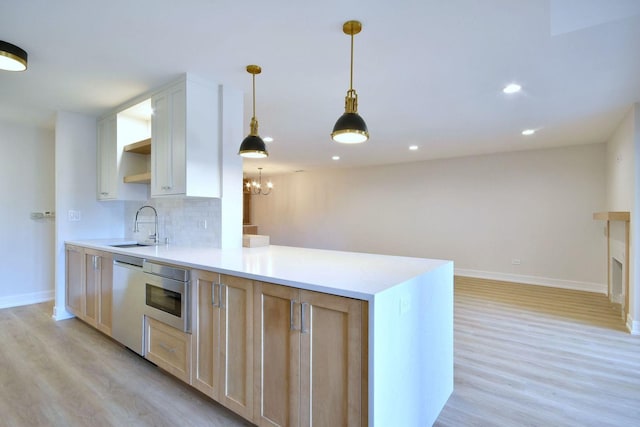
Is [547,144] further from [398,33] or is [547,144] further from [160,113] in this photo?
[160,113]

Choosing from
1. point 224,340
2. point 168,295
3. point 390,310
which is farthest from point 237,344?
point 390,310

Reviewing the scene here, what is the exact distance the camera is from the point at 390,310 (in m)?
1.48

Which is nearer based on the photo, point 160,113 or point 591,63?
point 591,63

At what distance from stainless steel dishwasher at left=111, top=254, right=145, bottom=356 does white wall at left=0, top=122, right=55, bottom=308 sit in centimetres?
256

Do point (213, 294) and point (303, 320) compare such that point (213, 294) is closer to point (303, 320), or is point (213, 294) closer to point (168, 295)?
point (168, 295)

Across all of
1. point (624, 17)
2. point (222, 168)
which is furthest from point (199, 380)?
point (624, 17)

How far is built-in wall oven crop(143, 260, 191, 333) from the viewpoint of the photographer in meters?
2.23

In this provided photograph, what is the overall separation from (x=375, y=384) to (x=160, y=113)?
2.94m

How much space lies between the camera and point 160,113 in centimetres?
306

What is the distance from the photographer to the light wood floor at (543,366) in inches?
83.4

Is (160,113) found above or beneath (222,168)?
above

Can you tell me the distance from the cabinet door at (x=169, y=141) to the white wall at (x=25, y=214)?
2.75 metres

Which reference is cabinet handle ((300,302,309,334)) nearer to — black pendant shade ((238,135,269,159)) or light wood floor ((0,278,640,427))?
light wood floor ((0,278,640,427))

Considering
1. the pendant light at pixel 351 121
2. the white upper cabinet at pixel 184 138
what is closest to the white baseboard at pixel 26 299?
the white upper cabinet at pixel 184 138
